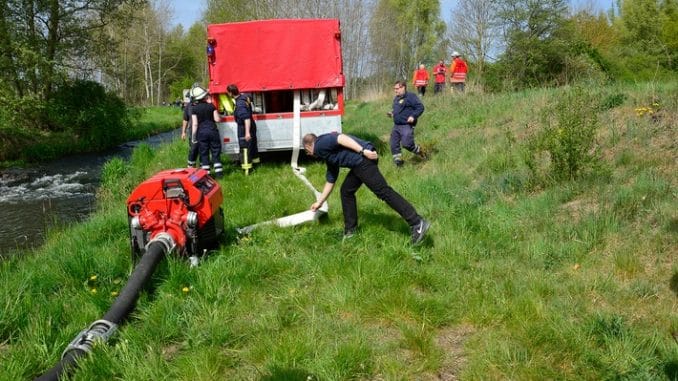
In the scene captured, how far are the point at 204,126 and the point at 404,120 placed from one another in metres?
3.85

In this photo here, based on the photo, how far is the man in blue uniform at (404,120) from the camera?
1001 cm

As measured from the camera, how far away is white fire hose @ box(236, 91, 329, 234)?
6.57 m

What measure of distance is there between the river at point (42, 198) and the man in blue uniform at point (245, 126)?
10.5 feet

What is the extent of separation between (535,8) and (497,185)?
2101cm

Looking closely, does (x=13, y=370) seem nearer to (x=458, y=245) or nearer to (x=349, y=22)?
(x=458, y=245)

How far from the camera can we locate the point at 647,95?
8.41 metres

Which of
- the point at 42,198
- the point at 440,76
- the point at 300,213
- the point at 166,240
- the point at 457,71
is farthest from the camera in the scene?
the point at 440,76

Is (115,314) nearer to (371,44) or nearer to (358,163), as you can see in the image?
(358,163)

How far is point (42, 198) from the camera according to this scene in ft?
38.2

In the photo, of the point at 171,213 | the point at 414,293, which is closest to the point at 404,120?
the point at 171,213

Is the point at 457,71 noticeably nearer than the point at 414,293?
No

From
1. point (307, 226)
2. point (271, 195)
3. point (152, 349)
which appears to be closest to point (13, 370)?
point (152, 349)

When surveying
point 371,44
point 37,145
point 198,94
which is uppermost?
point 371,44

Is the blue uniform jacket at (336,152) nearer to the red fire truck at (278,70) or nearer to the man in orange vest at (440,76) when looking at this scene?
the red fire truck at (278,70)
